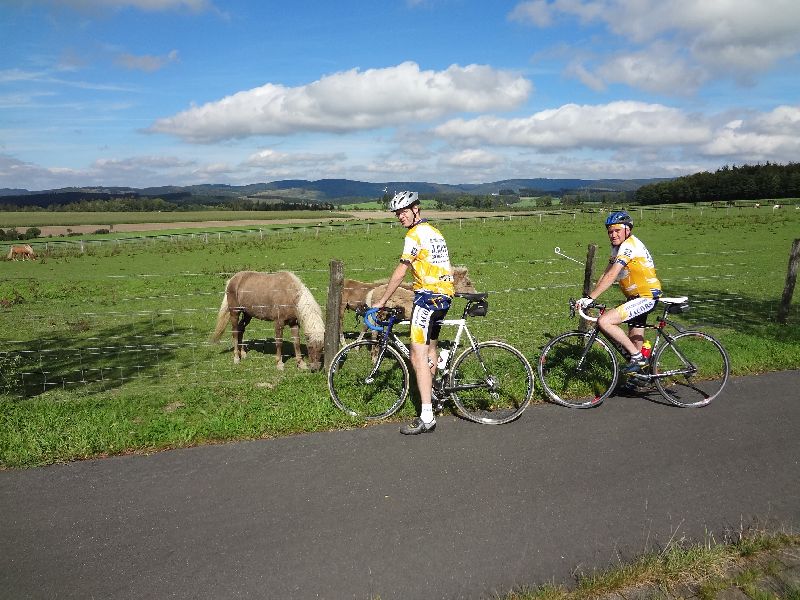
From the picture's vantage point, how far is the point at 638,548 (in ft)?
13.0

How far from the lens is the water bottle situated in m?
6.36

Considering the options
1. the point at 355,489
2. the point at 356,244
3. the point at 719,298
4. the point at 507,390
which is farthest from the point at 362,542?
the point at 356,244

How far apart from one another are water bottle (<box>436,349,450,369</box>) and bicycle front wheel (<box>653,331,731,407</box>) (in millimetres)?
2804

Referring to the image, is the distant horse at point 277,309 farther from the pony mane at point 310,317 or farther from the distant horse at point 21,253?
the distant horse at point 21,253

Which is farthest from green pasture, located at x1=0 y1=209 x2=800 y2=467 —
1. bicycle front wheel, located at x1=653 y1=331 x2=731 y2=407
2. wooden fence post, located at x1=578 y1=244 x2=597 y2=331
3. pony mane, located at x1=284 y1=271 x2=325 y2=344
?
wooden fence post, located at x1=578 y1=244 x2=597 y2=331

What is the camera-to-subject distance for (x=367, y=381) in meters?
6.61

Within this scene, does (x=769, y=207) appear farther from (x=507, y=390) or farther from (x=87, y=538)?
(x=87, y=538)

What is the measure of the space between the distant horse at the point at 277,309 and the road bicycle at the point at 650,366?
4.40 metres

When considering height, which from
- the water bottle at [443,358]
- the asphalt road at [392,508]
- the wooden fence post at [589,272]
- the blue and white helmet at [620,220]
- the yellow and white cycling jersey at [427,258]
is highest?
the blue and white helmet at [620,220]

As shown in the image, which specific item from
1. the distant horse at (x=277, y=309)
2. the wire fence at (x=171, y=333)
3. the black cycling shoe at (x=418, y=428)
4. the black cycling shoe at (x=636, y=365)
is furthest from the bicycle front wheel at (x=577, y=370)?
the distant horse at (x=277, y=309)

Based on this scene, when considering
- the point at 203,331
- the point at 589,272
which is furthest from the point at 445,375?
the point at 203,331

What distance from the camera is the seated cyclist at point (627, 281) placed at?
6.53 meters

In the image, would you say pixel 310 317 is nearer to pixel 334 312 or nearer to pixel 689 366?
pixel 334 312

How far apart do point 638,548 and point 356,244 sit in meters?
37.1
